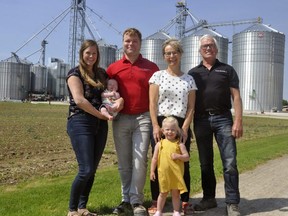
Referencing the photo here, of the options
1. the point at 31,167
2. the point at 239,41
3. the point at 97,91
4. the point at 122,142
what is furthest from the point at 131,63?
the point at 239,41

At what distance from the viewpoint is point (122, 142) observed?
18.1ft

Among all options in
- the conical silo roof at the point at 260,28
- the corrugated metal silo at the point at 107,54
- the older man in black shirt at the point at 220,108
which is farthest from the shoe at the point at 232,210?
the corrugated metal silo at the point at 107,54

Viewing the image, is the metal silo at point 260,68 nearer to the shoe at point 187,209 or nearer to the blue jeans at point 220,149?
the blue jeans at point 220,149

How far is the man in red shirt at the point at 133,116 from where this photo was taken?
536 cm

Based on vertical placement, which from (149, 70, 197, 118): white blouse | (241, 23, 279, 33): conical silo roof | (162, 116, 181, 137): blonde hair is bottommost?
(162, 116, 181, 137): blonde hair

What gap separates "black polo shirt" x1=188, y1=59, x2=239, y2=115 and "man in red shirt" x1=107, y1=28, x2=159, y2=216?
26.3 inches

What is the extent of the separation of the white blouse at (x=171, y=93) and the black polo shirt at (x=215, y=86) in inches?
14.4

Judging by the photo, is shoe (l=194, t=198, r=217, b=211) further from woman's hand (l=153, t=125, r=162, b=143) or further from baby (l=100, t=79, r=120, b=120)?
baby (l=100, t=79, r=120, b=120)

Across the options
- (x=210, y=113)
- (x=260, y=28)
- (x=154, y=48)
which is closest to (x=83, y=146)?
(x=210, y=113)

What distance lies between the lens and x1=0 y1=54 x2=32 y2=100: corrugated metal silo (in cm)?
10425

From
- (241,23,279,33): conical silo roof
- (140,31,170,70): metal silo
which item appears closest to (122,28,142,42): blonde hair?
(241,23,279,33): conical silo roof

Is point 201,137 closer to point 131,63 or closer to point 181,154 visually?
point 181,154

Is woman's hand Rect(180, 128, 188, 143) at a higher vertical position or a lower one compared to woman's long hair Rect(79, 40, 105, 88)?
lower

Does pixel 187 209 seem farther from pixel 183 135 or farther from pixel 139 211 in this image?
pixel 183 135
